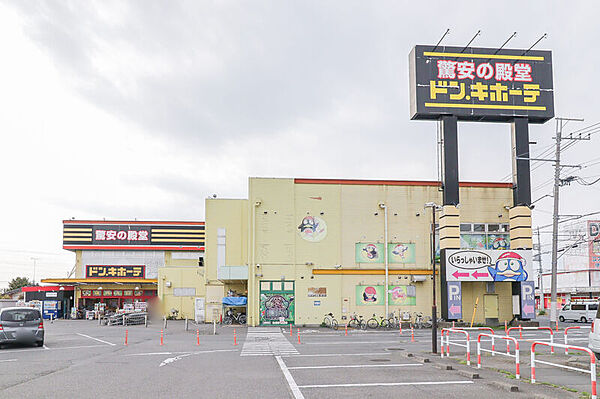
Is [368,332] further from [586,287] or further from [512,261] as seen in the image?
[586,287]

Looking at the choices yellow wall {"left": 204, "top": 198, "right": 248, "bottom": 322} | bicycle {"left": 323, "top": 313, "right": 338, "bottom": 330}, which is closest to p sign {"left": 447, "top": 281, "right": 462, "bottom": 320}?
bicycle {"left": 323, "top": 313, "right": 338, "bottom": 330}

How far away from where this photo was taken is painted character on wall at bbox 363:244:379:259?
4059 cm

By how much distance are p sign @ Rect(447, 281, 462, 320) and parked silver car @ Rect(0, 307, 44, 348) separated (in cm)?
2423

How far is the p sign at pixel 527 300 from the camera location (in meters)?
38.1

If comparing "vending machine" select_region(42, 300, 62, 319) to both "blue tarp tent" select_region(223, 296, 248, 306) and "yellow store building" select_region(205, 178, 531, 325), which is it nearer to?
"yellow store building" select_region(205, 178, 531, 325)

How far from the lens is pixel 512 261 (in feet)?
126

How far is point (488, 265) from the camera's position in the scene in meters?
38.2

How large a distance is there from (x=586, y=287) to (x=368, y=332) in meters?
56.1

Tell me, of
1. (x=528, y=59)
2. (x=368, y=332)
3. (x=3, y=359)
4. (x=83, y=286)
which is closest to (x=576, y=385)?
(x=3, y=359)

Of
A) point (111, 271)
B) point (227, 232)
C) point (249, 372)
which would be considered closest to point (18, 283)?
point (111, 271)

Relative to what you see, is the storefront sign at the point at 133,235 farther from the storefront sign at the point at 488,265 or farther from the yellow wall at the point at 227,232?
the storefront sign at the point at 488,265

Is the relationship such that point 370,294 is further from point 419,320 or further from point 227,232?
point 227,232

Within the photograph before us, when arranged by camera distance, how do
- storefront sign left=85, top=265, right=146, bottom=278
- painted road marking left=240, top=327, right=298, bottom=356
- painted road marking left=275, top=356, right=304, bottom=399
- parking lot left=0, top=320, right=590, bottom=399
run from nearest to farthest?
painted road marking left=275, top=356, right=304, bottom=399, parking lot left=0, top=320, right=590, bottom=399, painted road marking left=240, top=327, right=298, bottom=356, storefront sign left=85, top=265, right=146, bottom=278

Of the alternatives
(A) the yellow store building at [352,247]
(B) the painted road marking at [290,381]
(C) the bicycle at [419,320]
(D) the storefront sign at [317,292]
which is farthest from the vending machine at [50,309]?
(B) the painted road marking at [290,381]
